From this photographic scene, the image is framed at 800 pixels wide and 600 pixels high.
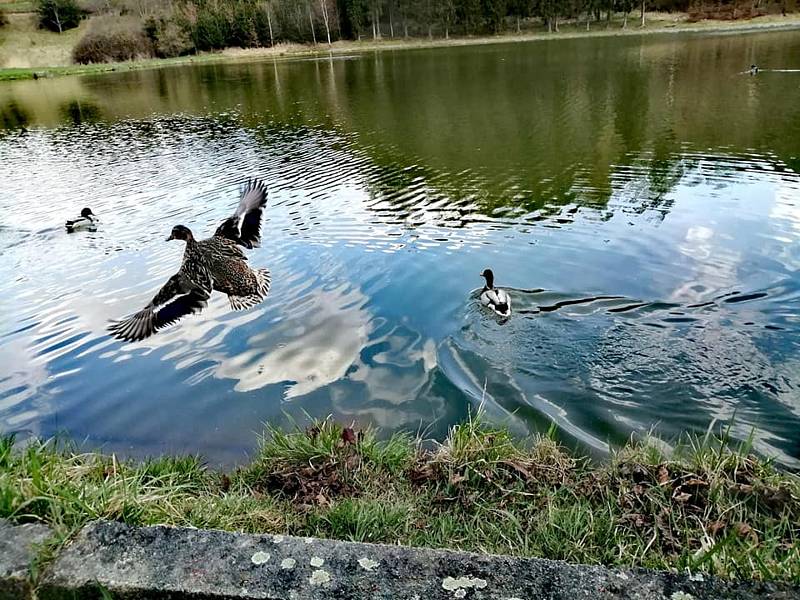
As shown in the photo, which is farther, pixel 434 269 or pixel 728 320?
pixel 434 269

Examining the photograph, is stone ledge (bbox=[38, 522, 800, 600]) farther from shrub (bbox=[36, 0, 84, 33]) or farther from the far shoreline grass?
shrub (bbox=[36, 0, 84, 33])

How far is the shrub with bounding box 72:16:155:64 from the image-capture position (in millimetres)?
90812

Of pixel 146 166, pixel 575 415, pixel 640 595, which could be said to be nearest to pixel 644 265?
pixel 575 415

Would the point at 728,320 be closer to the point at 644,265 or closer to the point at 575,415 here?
the point at 644,265

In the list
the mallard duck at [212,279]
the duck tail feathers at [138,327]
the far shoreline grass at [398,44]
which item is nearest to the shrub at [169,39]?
the far shoreline grass at [398,44]

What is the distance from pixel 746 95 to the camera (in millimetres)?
24562

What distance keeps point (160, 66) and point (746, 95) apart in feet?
248

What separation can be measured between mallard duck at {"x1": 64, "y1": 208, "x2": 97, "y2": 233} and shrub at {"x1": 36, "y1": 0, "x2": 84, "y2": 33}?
111347 mm

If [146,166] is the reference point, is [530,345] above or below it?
below

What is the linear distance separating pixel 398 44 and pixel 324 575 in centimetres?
9966

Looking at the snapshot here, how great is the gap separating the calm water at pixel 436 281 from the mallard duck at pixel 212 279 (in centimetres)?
89

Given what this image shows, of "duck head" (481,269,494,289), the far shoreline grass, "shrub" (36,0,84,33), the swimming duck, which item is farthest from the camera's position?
"shrub" (36,0,84,33)

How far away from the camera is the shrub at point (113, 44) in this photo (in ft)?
298

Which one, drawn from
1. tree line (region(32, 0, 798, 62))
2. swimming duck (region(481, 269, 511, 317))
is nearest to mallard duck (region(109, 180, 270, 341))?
swimming duck (region(481, 269, 511, 317))
